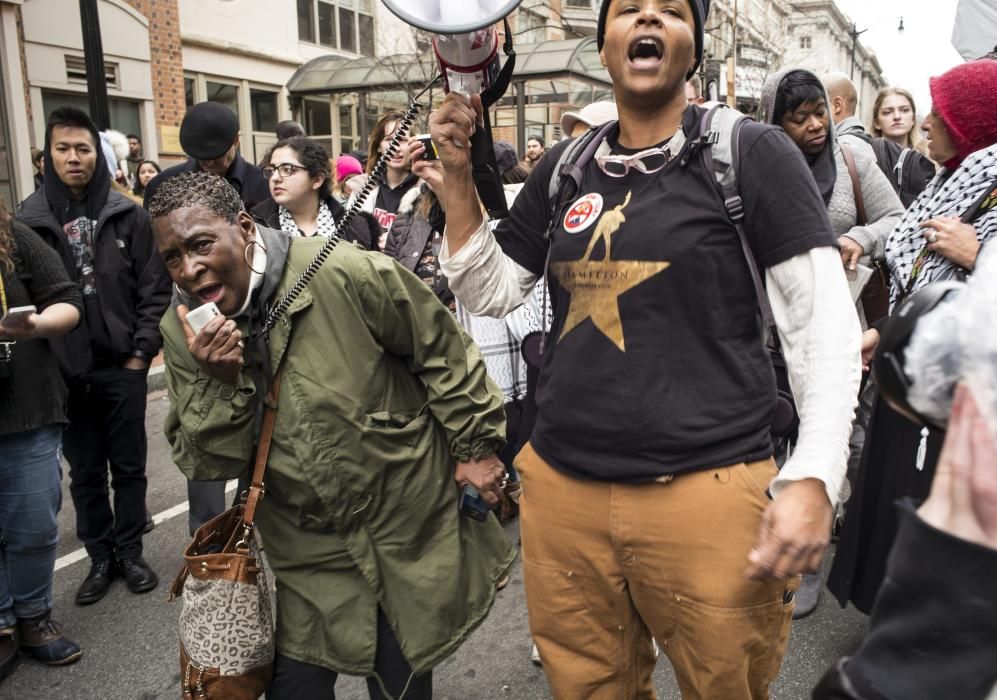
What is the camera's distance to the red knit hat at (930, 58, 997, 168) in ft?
9.42

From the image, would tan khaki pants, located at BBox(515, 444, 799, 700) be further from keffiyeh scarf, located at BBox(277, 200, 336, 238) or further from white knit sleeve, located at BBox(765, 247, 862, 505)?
keffiyeh scarf, located at BBox(277, 200, 336, 238)

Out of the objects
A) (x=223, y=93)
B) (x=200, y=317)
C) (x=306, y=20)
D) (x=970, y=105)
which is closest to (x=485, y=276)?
(x=200, y=317)

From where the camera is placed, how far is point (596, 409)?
1802mm

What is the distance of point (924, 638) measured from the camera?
2.75 ft

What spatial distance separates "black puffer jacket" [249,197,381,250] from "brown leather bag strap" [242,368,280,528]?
80.9 inches

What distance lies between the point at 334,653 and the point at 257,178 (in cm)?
313

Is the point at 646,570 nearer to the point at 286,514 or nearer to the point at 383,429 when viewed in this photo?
the point at 383,429

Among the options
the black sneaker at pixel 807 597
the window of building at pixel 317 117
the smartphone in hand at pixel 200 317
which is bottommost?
the black sneaker at pixel 807 597

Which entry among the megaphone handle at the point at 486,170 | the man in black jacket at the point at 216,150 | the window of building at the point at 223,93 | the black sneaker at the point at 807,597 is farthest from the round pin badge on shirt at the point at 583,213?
the window of building at the point at 223,93

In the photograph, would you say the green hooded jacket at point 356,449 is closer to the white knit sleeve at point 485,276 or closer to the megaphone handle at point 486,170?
the white knit sleeve at point 485,276

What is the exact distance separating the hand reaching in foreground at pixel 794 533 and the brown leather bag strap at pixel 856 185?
8.74ft

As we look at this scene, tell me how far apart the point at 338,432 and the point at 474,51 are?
104 centimetres

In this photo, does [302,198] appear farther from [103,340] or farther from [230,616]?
[230,616]

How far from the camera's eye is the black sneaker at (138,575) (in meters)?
3.97
